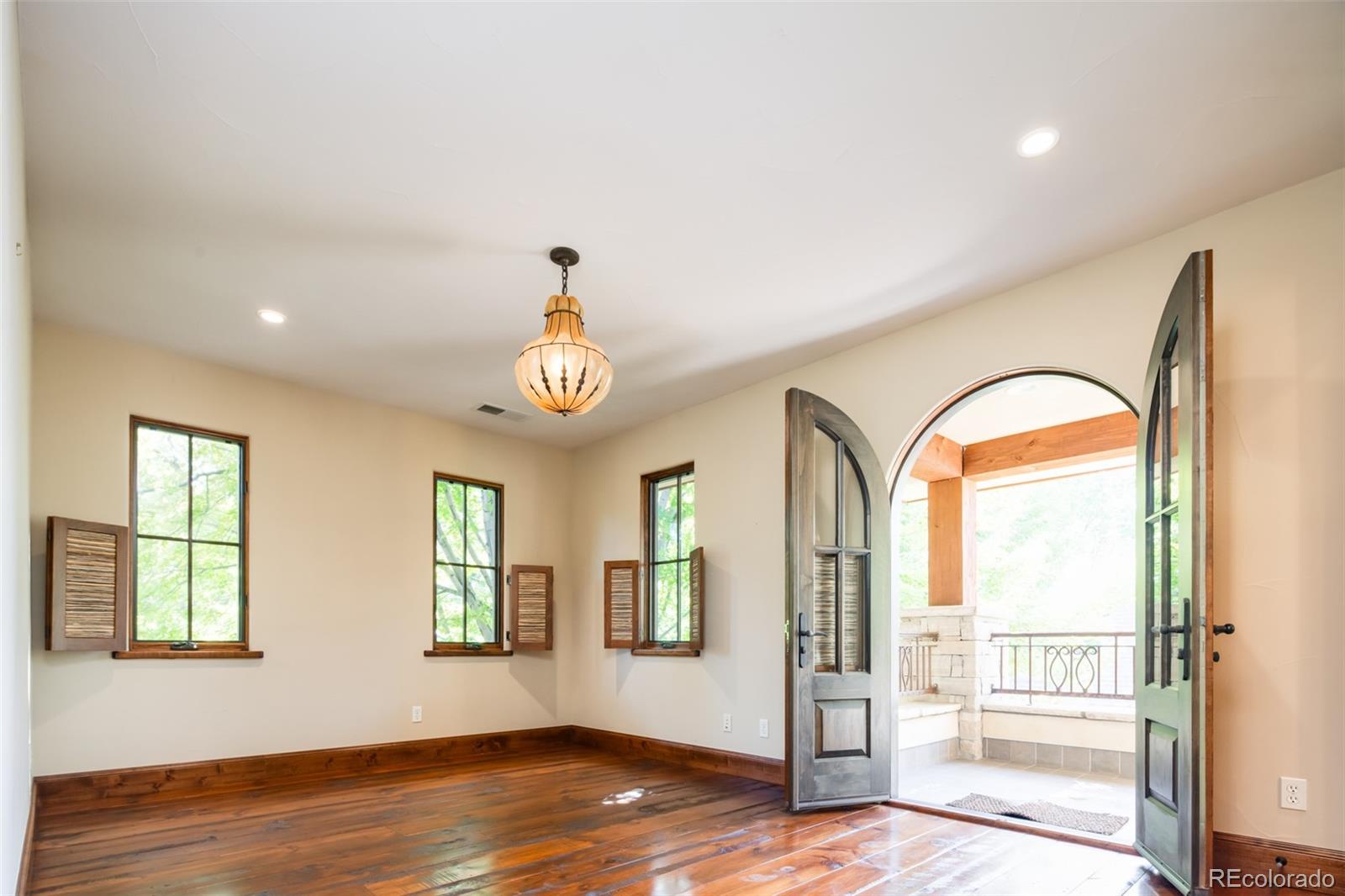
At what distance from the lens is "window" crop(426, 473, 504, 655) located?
6.39 metres

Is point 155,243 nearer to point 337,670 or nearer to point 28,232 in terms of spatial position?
point 28,232

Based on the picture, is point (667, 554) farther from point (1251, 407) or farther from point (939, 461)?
point (1251, 407)

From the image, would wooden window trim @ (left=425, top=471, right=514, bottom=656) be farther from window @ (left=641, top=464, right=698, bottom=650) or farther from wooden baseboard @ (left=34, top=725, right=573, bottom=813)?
window @ (left=641, top=464, right=698, bottom=650)

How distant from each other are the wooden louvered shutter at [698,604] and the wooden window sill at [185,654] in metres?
2.84

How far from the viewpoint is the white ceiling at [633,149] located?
2.29 m

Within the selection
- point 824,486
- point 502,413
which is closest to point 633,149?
point 824,486

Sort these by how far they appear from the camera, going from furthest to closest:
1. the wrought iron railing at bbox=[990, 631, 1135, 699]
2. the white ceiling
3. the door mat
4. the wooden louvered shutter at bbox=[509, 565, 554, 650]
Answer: the wrought iron railing at bbox=[990, 631, 1135, 699], the wooden louvered shutter at bbox=[509, 565, 554, 650], the door mat, the white ceiling

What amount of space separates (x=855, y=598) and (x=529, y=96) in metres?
3.18

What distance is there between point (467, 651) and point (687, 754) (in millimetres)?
1924

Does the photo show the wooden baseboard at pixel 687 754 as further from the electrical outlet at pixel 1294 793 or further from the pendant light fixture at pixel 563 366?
the pendant light fixture at pixel 563 366

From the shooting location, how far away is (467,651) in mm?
6359

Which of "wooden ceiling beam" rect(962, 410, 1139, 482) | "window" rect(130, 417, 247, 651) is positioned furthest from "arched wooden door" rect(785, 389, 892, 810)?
"window" rect(130, 417, 247, 651)

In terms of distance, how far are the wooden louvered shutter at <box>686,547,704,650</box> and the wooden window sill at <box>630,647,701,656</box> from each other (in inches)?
2.4

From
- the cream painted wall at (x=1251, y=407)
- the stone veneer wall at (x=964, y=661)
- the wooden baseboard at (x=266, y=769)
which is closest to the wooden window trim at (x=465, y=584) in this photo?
the wooden baseboard at (x=266, y=769)
